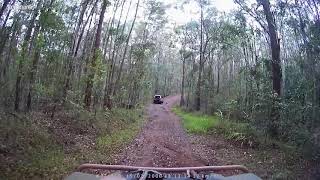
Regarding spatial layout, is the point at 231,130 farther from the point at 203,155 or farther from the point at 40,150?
the point at 40,150

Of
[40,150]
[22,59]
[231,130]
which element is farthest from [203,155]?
[22,59]

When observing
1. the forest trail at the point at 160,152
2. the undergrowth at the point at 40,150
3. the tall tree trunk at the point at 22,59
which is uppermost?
the tall tree trunk at the point at 22,59

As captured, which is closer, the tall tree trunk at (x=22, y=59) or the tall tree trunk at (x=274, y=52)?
the tall tree trunk at (x=22, y=59)

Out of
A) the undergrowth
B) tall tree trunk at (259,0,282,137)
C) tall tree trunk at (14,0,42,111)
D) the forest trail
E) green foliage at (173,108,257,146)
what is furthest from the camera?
tall tree trunk at (259,0,282,137)

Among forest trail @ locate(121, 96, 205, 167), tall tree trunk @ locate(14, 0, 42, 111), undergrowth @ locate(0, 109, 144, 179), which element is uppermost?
tall tree trunk @ locate(14, 0, 42, 111)

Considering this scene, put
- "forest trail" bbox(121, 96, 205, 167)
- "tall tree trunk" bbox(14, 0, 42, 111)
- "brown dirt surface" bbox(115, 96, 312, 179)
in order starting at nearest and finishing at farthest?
"brown dirt surface" bbox(115, 96, 312, 179), "forest trail" bbox(121, 96, 205, 167), "tall tree trunk" bbox(14, 0, 42, 111)

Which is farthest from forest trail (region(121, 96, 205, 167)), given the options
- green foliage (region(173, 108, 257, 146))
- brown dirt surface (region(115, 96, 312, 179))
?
green foliage (region(173, 108, 257, 146))

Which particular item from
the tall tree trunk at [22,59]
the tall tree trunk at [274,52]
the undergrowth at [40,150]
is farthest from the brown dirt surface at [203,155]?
the tall tree trunk at [22,59]

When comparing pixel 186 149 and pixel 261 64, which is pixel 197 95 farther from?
pixel 186 149

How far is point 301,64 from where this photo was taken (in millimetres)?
10719

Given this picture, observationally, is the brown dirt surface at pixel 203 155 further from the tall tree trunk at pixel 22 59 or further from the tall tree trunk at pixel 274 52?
the tall tree trunk at pixel 22 59

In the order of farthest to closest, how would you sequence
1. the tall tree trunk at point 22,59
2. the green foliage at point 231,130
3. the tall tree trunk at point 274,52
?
the tall tree trunk at point 274,52 < the green foliage at point 231,130 < the tall tree trunk at point 22,59

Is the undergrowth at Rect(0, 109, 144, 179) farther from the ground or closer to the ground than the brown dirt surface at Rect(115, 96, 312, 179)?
farther from the ground

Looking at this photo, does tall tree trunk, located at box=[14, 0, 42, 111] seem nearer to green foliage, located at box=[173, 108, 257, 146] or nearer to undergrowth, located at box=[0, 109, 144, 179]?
undergrowth, located at box=[0, 109, 144, 179]
